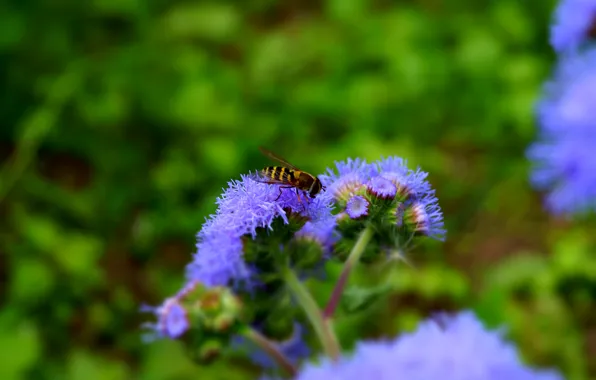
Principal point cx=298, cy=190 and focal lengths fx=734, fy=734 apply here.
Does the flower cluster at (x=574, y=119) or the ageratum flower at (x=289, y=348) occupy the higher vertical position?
the flower cluster at (x=574, y=119)

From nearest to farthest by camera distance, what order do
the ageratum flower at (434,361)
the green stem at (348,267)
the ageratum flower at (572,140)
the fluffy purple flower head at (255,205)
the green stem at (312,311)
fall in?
the fluffy purple flower head at (255,205) < the green stem at (348,267) < the green stem at (312,311) < the ageratum flower at (434,361) < the ageratum flower at (572,140)

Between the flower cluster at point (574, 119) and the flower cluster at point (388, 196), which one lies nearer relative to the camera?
the flower cluster at point (388, 196)

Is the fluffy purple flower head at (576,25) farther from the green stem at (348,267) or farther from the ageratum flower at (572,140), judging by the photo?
the green stem at (348,267)

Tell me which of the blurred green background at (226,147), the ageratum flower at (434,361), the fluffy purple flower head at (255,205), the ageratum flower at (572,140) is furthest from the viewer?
the blurred green background at (226,147)

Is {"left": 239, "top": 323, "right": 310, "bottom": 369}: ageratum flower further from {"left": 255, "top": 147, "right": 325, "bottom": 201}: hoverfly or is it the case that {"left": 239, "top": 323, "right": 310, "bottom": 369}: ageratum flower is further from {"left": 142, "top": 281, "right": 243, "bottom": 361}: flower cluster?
{"left": 255, "top": 147, "right": 325, "bottom": 201}: hoverfly

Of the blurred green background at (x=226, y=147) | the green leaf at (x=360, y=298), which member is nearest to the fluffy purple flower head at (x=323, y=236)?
the green leaf at (x=360, y=298)

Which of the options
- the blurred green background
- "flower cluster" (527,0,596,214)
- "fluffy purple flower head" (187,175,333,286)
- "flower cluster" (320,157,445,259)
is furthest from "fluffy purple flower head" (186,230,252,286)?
"flower cluster" (527,0,596,214)
